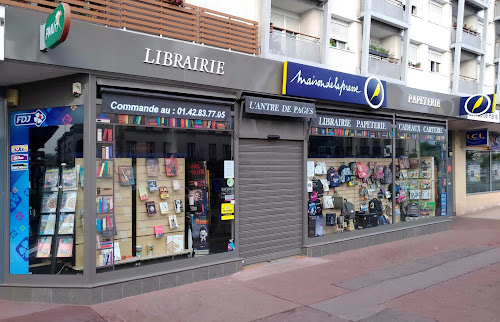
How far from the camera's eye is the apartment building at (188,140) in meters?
6.03

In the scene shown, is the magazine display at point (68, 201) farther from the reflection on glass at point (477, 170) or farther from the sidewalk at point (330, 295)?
the reflection on glass at point (477, 170)

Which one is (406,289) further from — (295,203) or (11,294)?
(11,294)

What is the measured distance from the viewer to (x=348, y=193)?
10234mm

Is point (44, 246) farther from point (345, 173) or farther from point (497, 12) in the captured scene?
point (497, 12)

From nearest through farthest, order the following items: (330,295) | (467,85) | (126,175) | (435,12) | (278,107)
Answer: (330,295), (126,175), (278,107), (435,12), (467,85)

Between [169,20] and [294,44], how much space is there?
11.1ft

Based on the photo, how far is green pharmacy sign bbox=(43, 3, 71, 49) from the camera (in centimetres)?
482

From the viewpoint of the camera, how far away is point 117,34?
6.11 metres

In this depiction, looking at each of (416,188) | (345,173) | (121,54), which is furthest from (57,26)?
(416,188)

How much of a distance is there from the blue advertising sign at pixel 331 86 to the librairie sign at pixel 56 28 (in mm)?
4546

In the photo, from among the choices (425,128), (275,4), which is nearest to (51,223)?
(275,4)

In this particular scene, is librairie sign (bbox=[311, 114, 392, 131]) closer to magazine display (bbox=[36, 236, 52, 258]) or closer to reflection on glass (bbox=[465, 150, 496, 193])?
magazine display (bbox=[36, 236, 52, 258])

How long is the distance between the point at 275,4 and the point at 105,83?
17.3 feet

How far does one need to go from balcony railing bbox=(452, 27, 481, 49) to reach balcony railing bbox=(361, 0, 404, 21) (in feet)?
11.8
